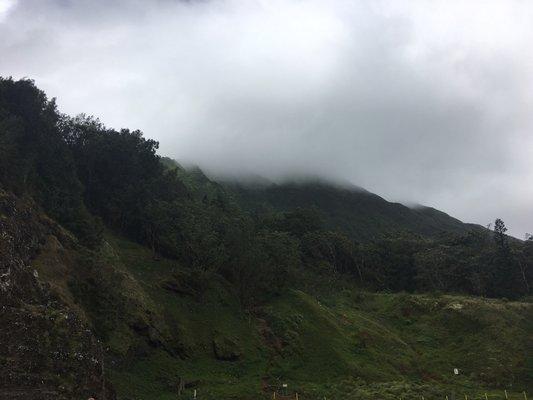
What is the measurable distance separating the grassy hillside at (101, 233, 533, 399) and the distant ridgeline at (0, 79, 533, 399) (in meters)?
0.24

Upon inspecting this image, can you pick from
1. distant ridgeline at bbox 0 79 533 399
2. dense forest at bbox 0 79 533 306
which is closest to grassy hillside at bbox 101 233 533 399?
distant ridgeline at bbox 0 79 533 399

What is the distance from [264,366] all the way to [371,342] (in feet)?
57.3

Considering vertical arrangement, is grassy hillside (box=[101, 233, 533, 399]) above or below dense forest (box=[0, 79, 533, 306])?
below

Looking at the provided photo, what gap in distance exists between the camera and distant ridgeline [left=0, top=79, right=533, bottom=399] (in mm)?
34500

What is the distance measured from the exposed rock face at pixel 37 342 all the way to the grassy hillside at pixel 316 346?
231 inches

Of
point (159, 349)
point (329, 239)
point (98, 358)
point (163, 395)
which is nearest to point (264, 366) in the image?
point (159, 349)

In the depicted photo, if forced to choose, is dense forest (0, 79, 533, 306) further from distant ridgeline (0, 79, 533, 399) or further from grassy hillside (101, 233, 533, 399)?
grassy hillside (101, 233, 533, 399)

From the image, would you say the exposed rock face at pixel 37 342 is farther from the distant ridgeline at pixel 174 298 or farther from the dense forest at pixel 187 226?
the dense forest at pixel 187 226

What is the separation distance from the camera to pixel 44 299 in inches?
1379

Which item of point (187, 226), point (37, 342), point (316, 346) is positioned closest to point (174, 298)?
point (187, 226)

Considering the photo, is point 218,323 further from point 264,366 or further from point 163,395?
point 163,395

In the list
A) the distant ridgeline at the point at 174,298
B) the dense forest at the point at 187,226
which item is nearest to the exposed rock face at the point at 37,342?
the distant ridgeline at the point at 174,298

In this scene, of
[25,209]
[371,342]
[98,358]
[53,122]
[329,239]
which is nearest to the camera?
[98,358]

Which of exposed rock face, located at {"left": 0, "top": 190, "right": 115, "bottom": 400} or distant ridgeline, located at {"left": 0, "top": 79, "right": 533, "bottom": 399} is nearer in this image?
exposed rock face, located at {"left": 0, "top": 190, "right": 115, "bottom": 400}
